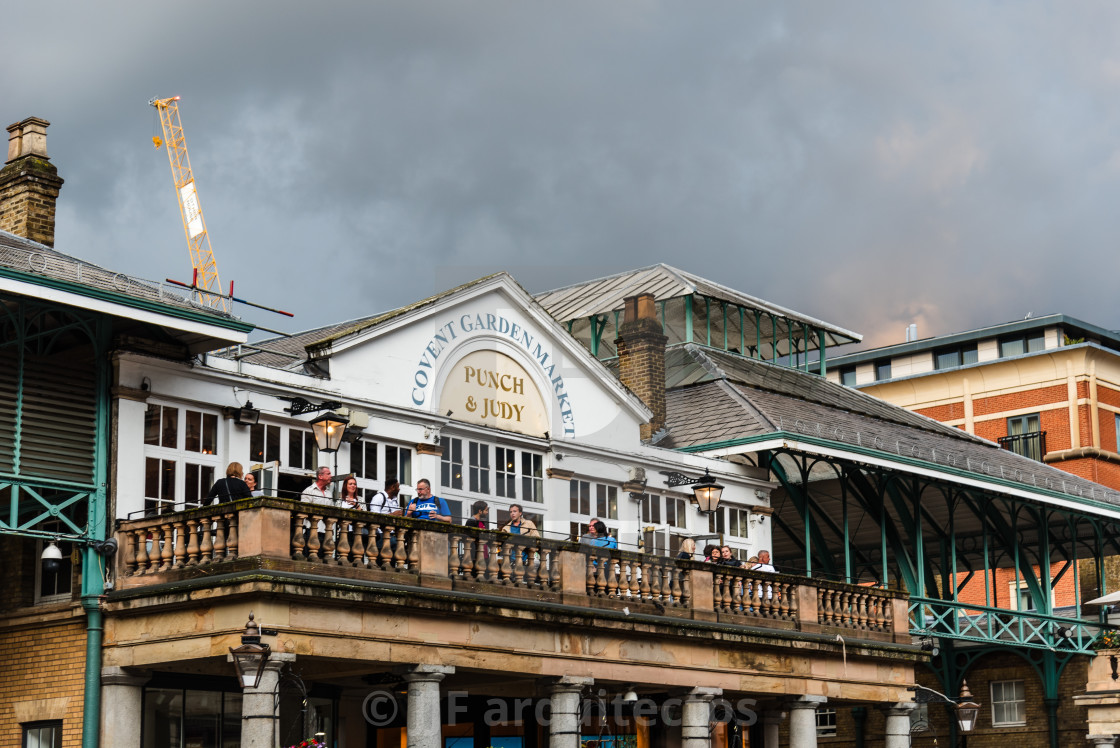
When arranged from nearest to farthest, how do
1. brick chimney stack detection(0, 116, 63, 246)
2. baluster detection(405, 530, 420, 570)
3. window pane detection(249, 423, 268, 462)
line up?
1. baluster detection(405, 530, 420, 570)
2. window pane detection(249, 423, 268, 462)
3. brick chimney stack detection(0, 116, 63, 246)

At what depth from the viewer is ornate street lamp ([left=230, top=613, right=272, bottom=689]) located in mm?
19641

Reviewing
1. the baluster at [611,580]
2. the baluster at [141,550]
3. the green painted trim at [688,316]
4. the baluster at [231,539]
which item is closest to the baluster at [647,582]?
the baluster at [611,580]

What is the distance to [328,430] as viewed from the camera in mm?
23109

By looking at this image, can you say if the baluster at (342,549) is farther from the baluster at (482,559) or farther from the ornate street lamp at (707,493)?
the ornate street lamp at (707,493)

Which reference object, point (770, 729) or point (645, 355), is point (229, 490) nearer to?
point (645, 355)

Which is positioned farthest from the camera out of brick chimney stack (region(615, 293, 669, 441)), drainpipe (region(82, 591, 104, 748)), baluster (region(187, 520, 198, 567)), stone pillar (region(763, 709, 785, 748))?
brick chimney stack (region(615, 293, 669, 441))

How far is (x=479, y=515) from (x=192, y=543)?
16.2ft

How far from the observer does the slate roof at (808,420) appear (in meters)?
32.6

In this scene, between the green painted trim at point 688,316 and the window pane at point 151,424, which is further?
the green painted trim at point 688,316

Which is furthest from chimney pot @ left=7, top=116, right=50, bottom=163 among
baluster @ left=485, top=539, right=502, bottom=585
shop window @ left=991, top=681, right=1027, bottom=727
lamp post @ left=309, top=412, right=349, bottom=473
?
shop window @ left=991, top=681, right=1027, bottom=727

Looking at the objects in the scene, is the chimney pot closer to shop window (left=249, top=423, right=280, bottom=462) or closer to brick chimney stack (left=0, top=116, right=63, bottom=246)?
brick chimney stack (left=0, top=116, right=63, bottom=246)

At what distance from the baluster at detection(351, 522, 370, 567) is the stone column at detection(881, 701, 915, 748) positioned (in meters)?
13.0

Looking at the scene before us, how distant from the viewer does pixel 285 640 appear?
20.3 meters

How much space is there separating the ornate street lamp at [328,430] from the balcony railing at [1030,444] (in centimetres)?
4722
